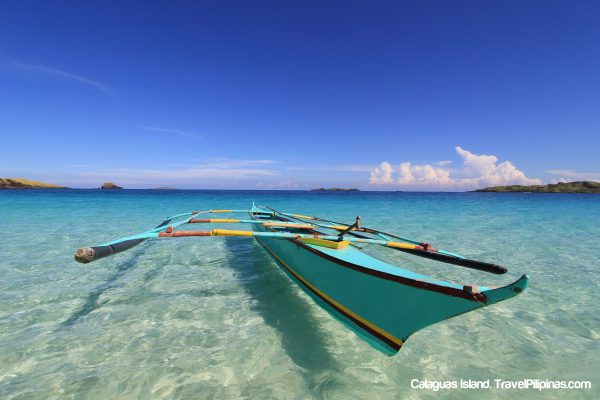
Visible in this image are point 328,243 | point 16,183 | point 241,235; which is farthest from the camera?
point 16,183

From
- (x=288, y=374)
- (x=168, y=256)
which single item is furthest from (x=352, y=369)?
(x=168, y=256)

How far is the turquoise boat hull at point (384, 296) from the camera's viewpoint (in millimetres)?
2504

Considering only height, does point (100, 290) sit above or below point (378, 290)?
below

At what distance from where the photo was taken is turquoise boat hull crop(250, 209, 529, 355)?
2.50 metres

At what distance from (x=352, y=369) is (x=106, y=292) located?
536 cm

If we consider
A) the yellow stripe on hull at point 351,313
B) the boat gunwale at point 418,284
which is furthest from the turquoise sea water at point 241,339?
the boat gunwale at point 418,284

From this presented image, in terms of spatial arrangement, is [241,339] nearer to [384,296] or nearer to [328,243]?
[328,243]

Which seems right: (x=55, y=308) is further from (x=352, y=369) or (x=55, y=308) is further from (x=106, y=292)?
(x=352, y=369)

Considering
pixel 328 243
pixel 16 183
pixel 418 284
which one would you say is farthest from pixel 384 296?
pixel 16 183

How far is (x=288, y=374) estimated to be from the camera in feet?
11.3

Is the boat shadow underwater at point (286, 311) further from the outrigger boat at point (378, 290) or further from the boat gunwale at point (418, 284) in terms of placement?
the boat gunwale at point (418, 284)

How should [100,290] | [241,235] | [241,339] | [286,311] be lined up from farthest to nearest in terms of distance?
1. [100,290]
2. [286,311]
3. [241,235]
4. [241,339]

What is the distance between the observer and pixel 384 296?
3.16 metres

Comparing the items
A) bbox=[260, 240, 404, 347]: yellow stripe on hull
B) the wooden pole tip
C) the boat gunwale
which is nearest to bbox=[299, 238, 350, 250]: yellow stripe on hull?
bbox=[260, 240, 404, 347]: yellow stripe on hull
